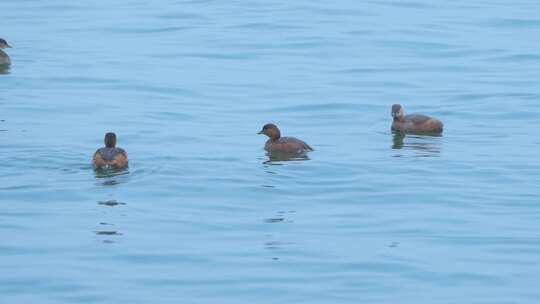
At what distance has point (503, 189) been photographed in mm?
19625

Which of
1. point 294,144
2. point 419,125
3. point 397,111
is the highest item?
point 397,111

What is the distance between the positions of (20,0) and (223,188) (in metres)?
25.3

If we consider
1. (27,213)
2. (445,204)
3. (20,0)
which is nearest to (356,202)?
(445,204)

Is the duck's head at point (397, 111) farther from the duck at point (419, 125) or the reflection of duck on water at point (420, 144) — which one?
the reflection of duck on water at point (420, 144)

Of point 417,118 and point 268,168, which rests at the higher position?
point 417,118

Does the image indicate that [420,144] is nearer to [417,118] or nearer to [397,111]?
[417,118]

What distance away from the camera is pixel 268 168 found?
2078 centimetres

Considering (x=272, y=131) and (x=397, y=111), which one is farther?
(x=397, y=111)

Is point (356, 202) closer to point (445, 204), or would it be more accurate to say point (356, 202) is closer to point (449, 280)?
point (445, 204)

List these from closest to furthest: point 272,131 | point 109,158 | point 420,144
→ point 109,158, point 272,131, point 420,144

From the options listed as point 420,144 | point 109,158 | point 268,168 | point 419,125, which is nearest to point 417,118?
point 419,125

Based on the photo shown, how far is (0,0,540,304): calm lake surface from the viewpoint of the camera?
15.3 meters

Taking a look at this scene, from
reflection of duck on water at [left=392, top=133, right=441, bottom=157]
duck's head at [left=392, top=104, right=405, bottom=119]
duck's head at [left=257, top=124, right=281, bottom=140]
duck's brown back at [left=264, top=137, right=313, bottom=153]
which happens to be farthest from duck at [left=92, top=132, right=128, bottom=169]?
duck's head at [left=392, top=104, right=405, bottom=119]

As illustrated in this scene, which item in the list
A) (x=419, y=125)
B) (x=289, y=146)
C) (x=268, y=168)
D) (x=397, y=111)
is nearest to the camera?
(x=268, y=168)
